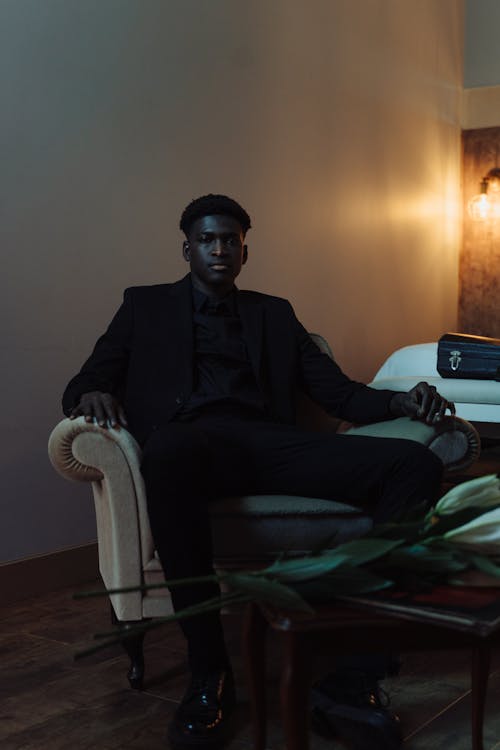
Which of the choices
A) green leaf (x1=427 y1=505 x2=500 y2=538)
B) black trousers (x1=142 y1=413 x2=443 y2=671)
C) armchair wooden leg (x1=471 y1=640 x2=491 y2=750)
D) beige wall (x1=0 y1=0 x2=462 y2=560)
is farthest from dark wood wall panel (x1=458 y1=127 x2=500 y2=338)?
green leaf (x1=427 y1=505 x2=500 y2=538)

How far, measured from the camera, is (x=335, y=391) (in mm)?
2826

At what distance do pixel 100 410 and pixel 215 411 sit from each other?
42 cm

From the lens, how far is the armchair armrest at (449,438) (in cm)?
258

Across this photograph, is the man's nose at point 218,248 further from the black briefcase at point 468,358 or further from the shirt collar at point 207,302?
the black briefcase at point 468,358

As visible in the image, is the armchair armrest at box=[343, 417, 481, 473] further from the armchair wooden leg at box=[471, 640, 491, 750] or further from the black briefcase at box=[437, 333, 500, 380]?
the black briefcase at box=[437, 333, 500, 380]

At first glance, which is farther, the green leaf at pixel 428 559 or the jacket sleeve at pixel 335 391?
the jacket sleeve at pixel 335 391

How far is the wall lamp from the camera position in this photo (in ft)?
21.1

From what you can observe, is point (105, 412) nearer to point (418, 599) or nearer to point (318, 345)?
point (318, 345)

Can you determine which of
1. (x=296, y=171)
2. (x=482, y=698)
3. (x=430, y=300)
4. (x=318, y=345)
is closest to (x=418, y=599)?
(x=482, y=698)

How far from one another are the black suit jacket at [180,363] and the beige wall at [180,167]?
1.96 feet

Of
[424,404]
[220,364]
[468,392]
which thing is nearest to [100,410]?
[220,364]

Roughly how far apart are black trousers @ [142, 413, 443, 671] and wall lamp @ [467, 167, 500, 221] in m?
4.33

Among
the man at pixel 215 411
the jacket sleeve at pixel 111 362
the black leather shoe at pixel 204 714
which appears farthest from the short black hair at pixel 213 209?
the black leather shoe at pixel 204 714

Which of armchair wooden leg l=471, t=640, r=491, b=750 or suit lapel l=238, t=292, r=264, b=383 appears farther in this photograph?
suit lapel l=238, t=292, r=264, b=383
